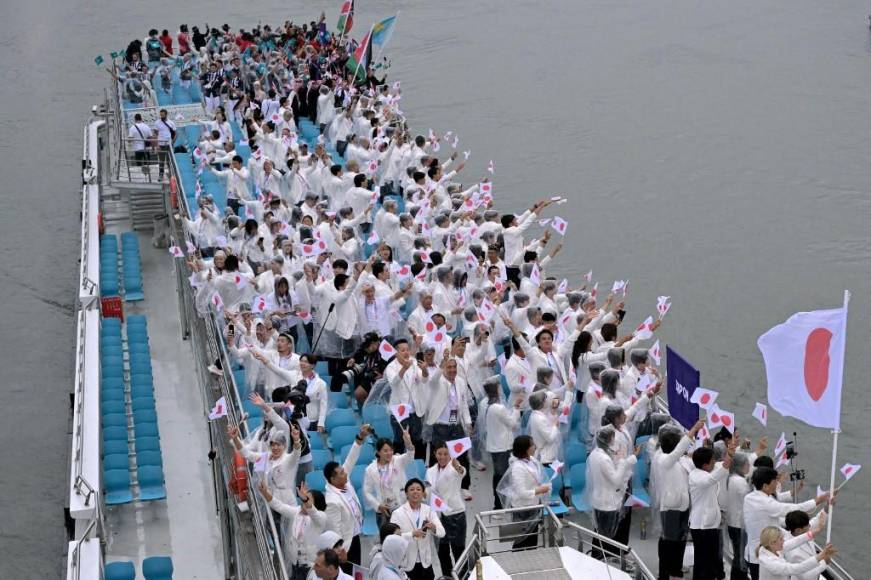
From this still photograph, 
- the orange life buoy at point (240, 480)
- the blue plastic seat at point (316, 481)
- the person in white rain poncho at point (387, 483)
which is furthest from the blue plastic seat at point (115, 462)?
the person in white rain poncho at point (387, 483)

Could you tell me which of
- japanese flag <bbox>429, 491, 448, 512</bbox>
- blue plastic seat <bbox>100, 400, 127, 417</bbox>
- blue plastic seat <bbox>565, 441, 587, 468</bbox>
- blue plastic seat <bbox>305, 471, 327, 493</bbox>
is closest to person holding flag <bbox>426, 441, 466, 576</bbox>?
japanese flag <bbox>429, 491, 448, 512</bbox>

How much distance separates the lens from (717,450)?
34.6 feet

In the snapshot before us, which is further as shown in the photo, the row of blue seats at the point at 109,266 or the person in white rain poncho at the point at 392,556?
the row of blue seats at the point at 109,266

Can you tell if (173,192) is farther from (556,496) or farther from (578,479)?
(578,479)

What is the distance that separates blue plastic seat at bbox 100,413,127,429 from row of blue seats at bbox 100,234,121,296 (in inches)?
169

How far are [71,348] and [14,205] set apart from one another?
835 centimetres

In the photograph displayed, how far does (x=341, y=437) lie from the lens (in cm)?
1209

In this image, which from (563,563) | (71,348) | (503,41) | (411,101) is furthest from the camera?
(503,41)

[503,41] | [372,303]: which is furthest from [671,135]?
[372,303]

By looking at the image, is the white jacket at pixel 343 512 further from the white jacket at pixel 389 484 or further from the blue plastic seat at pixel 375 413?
the blue plastic seat at pixel 375 413

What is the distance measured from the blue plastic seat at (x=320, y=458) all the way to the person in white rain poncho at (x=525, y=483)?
74.0 inches

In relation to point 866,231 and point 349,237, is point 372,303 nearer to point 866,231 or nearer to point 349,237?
point 349,237

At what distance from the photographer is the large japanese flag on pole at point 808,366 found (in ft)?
30.7

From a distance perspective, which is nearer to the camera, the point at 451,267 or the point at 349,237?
the point at 451,267
